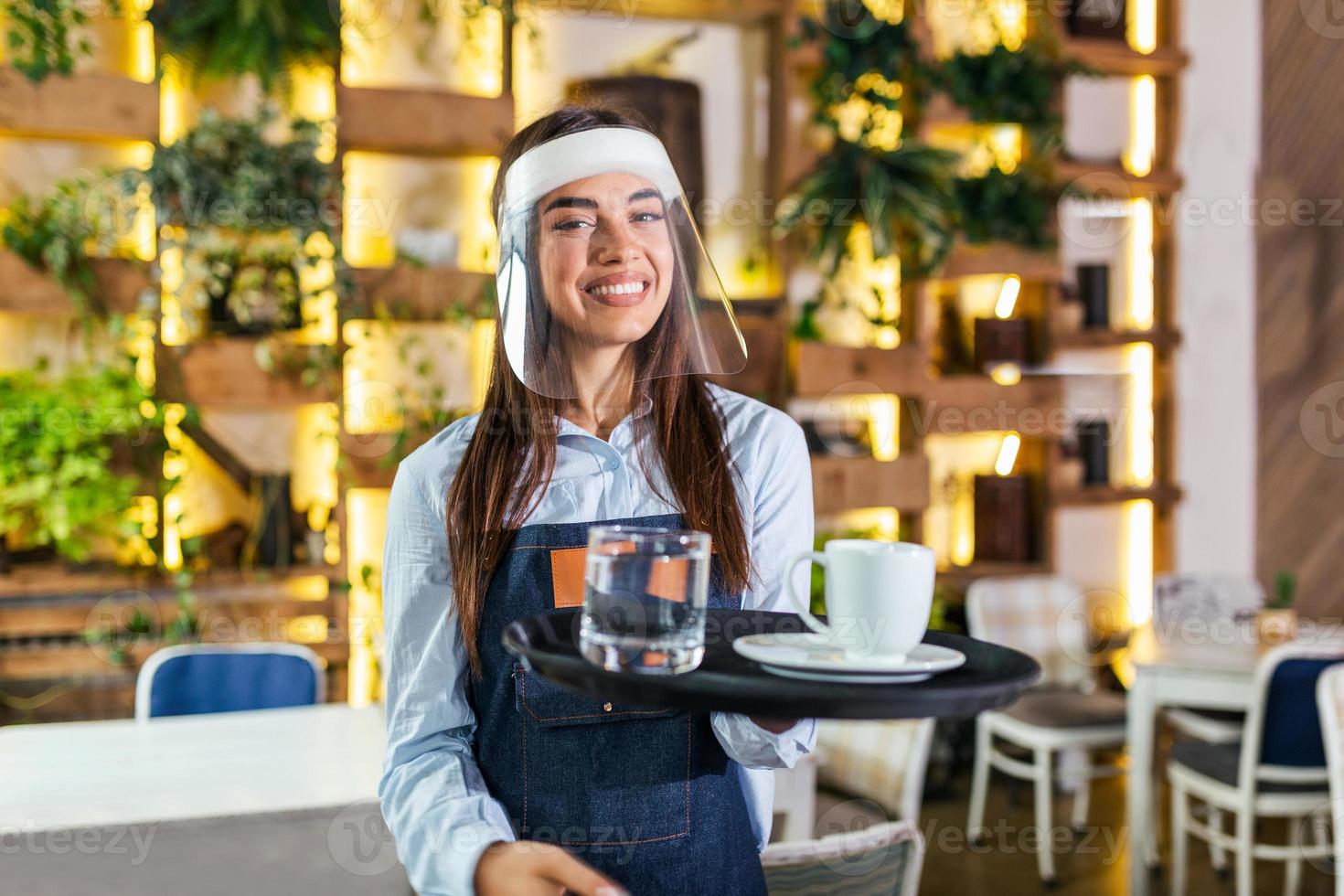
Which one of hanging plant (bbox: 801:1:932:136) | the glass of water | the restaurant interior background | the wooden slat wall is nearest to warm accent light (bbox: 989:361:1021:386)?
the restaurant interior background

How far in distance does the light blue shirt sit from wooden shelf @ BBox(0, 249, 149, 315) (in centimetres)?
262

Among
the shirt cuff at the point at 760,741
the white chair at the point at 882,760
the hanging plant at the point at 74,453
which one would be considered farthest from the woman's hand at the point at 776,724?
the hanging plant at the point at 74,453

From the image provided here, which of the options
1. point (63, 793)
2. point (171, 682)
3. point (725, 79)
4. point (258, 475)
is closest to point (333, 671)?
point (258, 475)

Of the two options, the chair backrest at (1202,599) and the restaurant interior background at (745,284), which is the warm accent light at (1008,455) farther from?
the chair backrest at (1202,599)

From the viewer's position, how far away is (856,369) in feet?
13.2

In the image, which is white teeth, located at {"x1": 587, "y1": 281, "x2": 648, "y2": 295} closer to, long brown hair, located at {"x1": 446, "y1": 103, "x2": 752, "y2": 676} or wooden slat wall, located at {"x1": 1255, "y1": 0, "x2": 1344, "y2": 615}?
long brown hair, located at {"x1": 446, "y1": 103, "x2": 752, "y2": 676}

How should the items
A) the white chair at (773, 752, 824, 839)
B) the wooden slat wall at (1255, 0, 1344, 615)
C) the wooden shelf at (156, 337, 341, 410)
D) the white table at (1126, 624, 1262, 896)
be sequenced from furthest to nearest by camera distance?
the wooden slat wall at (1255, 0, 1344, 615)
the wooden shelf at (156, 337, 341, 410)
the white table at (1126, 624, 1262, 896)
the white chair at (773, 752, 824, 839)

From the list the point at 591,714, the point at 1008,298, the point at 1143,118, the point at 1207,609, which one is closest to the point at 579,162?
the point at 591,714

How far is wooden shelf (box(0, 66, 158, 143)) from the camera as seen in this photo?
332cm

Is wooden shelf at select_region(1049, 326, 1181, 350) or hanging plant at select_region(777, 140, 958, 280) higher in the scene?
hanging plant at select_region(777, 140, 958, 280)

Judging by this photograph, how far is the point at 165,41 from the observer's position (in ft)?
11.1

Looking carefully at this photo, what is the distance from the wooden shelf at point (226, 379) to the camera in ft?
11.3

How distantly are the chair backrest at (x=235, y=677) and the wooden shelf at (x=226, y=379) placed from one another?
103 centimetres

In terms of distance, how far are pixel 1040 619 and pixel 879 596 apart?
335 centimetres
